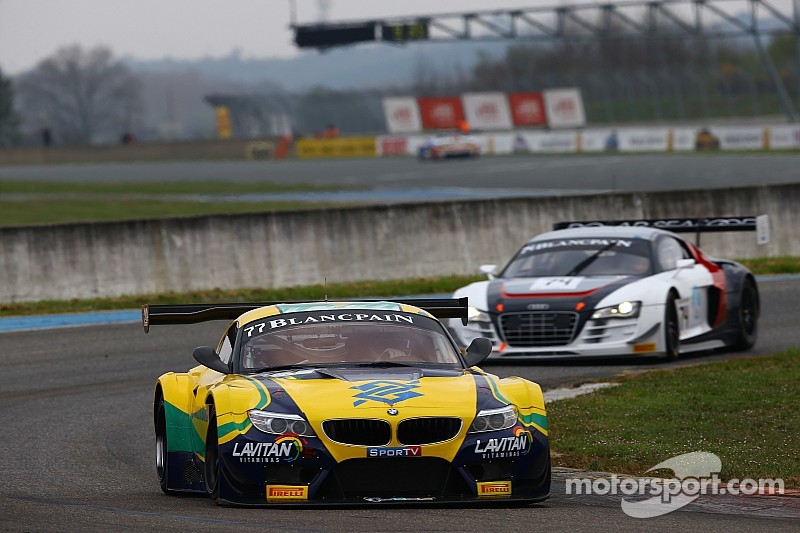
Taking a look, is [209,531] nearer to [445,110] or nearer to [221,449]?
[221,449]

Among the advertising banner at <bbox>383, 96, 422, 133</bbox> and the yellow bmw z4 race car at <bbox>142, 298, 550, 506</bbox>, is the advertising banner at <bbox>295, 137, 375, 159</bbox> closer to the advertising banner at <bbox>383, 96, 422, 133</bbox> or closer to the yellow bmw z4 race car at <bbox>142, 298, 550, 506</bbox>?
the advertising banner at <bbox>383, 96, 422, 133</bbox>

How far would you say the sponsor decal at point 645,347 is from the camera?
14.6 meters

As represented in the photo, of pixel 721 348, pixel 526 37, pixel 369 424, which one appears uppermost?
pixel 526 37

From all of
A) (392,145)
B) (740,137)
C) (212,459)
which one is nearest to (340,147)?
(392,145)

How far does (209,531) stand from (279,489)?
767 mm

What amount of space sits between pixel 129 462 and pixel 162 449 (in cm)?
128

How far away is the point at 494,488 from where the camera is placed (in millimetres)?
7406

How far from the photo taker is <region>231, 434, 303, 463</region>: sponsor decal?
726 centimetres

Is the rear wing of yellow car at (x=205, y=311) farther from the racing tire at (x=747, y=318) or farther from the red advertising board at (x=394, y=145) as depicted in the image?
the red advertising board at (x=394, y=145)

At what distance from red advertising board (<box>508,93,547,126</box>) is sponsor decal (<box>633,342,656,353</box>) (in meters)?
68.3

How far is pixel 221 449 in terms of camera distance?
7.43m

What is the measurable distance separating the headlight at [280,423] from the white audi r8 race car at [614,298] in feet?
24.3

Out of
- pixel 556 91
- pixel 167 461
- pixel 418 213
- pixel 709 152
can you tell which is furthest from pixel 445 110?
pixel 167 461

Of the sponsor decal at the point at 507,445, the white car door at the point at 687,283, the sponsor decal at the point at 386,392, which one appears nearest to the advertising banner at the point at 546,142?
the white car door at the point at 687,283
